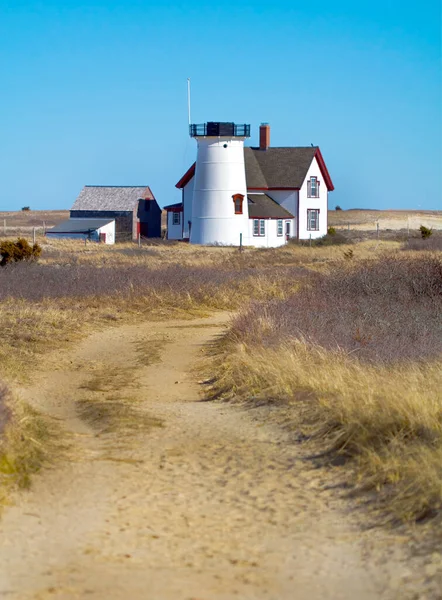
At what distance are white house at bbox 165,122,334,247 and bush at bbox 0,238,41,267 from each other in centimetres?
2332

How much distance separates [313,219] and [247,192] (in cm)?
522

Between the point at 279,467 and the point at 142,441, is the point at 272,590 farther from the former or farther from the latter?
the point at 142,441

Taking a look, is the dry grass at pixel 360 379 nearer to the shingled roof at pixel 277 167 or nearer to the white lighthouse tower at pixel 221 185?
the white lighthouse tower at pixel 221 185

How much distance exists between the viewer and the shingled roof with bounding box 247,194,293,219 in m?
52.9

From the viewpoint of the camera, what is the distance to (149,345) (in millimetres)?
15164

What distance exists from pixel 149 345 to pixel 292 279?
407 inches

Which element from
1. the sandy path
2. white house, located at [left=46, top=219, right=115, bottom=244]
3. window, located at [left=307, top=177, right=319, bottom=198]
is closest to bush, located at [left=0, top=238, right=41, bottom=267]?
the sandy path

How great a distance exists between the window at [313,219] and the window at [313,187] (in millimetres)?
907

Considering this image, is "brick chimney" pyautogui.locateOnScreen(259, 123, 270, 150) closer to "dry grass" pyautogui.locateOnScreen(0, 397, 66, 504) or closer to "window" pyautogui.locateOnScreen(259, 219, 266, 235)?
"window" pyautogui.locateOnScreen(259, 219, 266, 235)

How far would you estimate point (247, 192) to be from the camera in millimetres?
54500

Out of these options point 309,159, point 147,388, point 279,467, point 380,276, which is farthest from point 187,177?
point 279,467

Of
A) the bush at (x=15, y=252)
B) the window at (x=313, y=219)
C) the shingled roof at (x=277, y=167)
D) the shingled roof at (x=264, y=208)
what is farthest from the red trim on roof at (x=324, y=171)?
the bush at (x=15, y=252)

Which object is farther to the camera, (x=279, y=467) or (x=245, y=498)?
(x=279, y=467)

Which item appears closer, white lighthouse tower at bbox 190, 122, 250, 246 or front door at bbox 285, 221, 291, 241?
white lighthouse tower at bbox 190, 122, 250, 246
